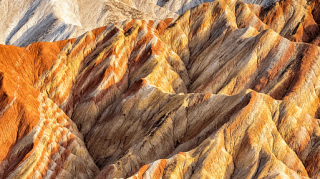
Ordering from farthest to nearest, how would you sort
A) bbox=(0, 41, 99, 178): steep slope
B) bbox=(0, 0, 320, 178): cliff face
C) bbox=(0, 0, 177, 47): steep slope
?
bbox=(0, 0, 177, 47): steep slope
bbox=(0, 41, 99, 178): steep slope
bbox=(0, 0, 320, 178): cliff face

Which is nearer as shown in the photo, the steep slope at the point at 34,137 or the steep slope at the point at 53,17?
the steep slope at the point at 34,137

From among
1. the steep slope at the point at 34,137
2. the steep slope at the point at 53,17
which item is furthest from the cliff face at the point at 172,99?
the steep slope at the point at 53,17

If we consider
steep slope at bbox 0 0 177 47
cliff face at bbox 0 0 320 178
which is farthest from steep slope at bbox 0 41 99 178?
steep slope at bbox 0 0 177 47

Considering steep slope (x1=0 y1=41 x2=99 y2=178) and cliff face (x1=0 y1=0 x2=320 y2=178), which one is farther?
steep slope (x1=0 y1=41 x2=99 y2=178)

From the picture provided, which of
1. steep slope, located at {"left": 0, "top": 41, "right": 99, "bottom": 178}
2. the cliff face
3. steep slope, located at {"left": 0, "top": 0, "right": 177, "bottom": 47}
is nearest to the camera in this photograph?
the cliff face

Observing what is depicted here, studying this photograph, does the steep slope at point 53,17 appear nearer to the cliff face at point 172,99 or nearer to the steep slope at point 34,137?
the cliff face at point 172,99

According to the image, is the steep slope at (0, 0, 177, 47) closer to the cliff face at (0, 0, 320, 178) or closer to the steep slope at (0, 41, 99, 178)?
the cliff face at (0, 0, 320, 178)

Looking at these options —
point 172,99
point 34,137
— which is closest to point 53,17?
point 172,99

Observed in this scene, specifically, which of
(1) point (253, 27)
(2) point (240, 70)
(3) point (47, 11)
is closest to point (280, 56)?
(2) point (240, 70)

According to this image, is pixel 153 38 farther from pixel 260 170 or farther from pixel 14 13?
pixel 14 13

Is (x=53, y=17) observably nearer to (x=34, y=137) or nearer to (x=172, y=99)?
(x=172, y=99)
